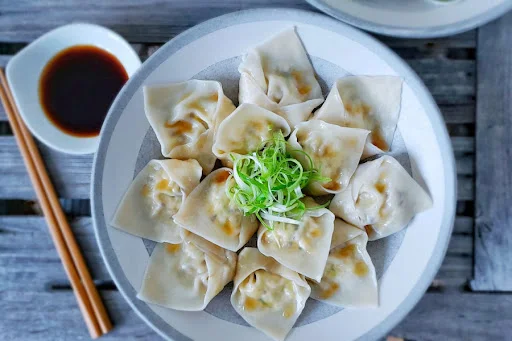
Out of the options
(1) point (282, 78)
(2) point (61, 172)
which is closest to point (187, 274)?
(2) point (61, 172)

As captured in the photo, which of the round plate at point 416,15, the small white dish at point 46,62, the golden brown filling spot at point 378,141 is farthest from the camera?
the small white dish at point 46,62

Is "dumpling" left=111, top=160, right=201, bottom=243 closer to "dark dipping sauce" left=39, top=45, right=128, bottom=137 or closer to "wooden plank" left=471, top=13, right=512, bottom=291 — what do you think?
"dark dipping sauce" left=39, top=45, right=128, bottom=137

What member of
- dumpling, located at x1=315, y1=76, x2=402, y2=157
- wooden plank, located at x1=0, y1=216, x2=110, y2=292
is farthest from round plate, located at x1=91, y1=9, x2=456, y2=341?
wooden plank, located at x1=0, y1=216, x2=110, y2=292

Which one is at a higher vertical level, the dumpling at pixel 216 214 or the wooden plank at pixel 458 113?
the wooden plank at pixel 458 113

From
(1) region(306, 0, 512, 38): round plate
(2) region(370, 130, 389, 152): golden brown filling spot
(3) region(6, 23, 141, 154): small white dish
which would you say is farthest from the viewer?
(3) region(6, 23, 141, 154): small white dish

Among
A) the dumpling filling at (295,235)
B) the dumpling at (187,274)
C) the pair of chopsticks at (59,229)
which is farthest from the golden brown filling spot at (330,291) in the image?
the pair of chopsticks at (59,229)

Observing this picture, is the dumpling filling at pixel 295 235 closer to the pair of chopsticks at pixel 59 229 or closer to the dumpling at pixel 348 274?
the dumpling at pixel 348 274
